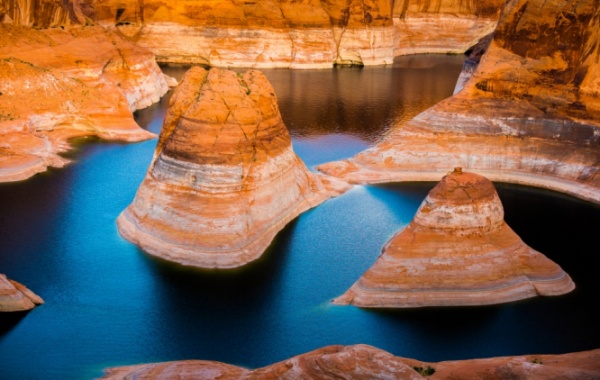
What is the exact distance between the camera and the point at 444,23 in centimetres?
9381

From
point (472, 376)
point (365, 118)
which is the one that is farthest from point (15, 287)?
point (365, 118)

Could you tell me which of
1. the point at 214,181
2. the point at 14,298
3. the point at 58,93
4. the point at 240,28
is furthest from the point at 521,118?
the point at 240,28

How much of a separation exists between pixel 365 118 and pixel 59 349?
120ft

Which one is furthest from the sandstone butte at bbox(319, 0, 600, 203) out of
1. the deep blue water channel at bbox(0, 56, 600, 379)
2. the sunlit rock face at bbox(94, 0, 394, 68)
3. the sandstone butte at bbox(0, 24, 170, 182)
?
the sunlit rock face at bbox(94, 0, 394, 68)

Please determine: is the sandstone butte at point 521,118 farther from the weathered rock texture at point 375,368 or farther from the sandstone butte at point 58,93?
the weathered rock texture at point 375,368

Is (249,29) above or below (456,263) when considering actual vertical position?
above

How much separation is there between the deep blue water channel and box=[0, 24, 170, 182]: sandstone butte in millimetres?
3548

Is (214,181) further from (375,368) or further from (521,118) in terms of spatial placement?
(521,118)

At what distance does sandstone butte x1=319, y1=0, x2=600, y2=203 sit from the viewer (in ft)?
134

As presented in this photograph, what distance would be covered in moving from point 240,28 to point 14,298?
2152 inches

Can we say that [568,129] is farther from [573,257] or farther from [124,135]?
[124,135]

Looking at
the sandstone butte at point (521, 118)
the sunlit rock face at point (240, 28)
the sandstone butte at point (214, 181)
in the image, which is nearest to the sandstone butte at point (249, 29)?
the sunlit rock face at point (240, 28)

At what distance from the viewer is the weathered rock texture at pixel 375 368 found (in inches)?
696

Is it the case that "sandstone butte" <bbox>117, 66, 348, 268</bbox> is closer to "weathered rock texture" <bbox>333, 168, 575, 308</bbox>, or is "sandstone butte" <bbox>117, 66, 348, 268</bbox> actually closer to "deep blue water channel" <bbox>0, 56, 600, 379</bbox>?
"deep blue water channel" <bbox>0, 56, 600, 379</bbox>
